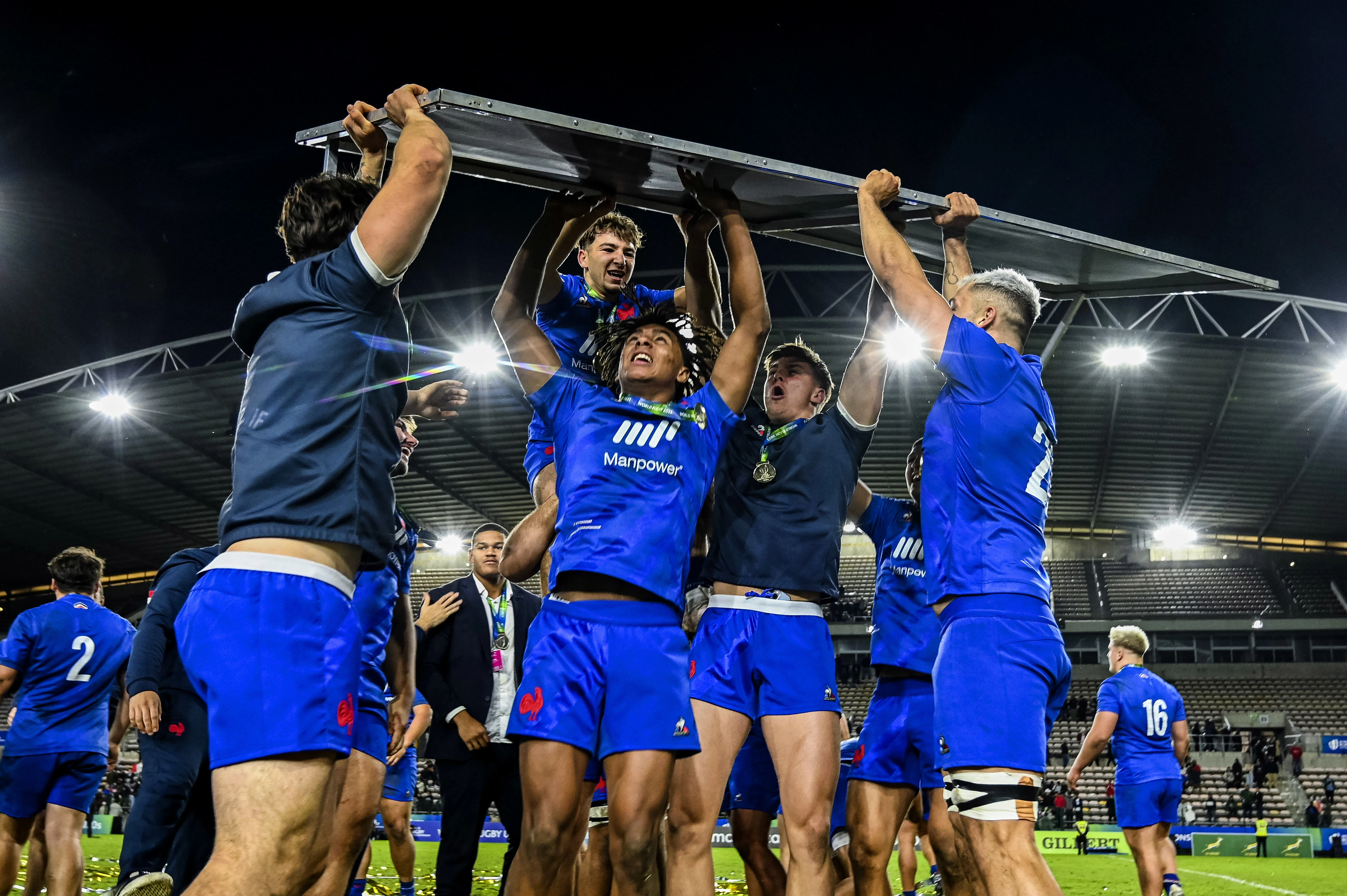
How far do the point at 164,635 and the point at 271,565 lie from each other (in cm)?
313

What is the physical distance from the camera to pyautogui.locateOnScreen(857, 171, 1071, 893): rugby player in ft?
11.7

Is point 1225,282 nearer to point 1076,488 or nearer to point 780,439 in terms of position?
point 780,439

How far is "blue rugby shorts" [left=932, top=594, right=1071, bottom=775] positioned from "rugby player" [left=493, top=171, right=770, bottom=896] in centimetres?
97

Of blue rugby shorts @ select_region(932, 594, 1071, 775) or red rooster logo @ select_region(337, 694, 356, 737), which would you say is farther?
blue rugby shorts @ select_region(932, 594, 1071, 775)

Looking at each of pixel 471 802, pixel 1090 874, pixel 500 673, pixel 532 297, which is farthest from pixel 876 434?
pixel 532 297

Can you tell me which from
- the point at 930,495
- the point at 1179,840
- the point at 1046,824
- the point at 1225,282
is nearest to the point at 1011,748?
the point at 930,495

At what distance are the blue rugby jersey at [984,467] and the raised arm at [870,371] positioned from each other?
3.25 ft

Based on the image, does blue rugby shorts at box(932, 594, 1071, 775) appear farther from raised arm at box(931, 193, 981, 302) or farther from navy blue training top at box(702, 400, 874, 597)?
raised arm at box(931, 193, 981, 302)

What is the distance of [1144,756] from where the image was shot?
982 centimetres

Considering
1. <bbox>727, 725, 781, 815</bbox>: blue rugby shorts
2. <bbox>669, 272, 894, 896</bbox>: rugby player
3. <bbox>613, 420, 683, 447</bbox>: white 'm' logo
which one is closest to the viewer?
<bbox>613, 420, 683, 447</bbox>: white 'm' logo

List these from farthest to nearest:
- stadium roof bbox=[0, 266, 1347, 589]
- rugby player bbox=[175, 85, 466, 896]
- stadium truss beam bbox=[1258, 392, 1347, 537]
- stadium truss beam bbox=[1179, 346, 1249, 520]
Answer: stadium truss beam bbox=[1258, 392, 1347, 537] < stadium truss beam bbox=[1179, 346, 1249, 520] < stadium roof bbox=[0, 266, 1347, 589] < rugby player bbox=[175, 85, 466, 896]

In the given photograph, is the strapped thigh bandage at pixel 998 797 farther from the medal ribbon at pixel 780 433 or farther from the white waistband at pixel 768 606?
the medal ribbon at pixel 780 433

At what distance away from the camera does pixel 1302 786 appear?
33156mm

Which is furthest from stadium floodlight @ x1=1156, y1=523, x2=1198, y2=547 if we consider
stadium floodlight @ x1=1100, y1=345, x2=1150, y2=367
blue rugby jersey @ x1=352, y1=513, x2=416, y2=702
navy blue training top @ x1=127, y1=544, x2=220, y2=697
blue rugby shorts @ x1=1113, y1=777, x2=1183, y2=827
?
navy blue training top @ x1=127, y1=544, x2=220, y2=697
